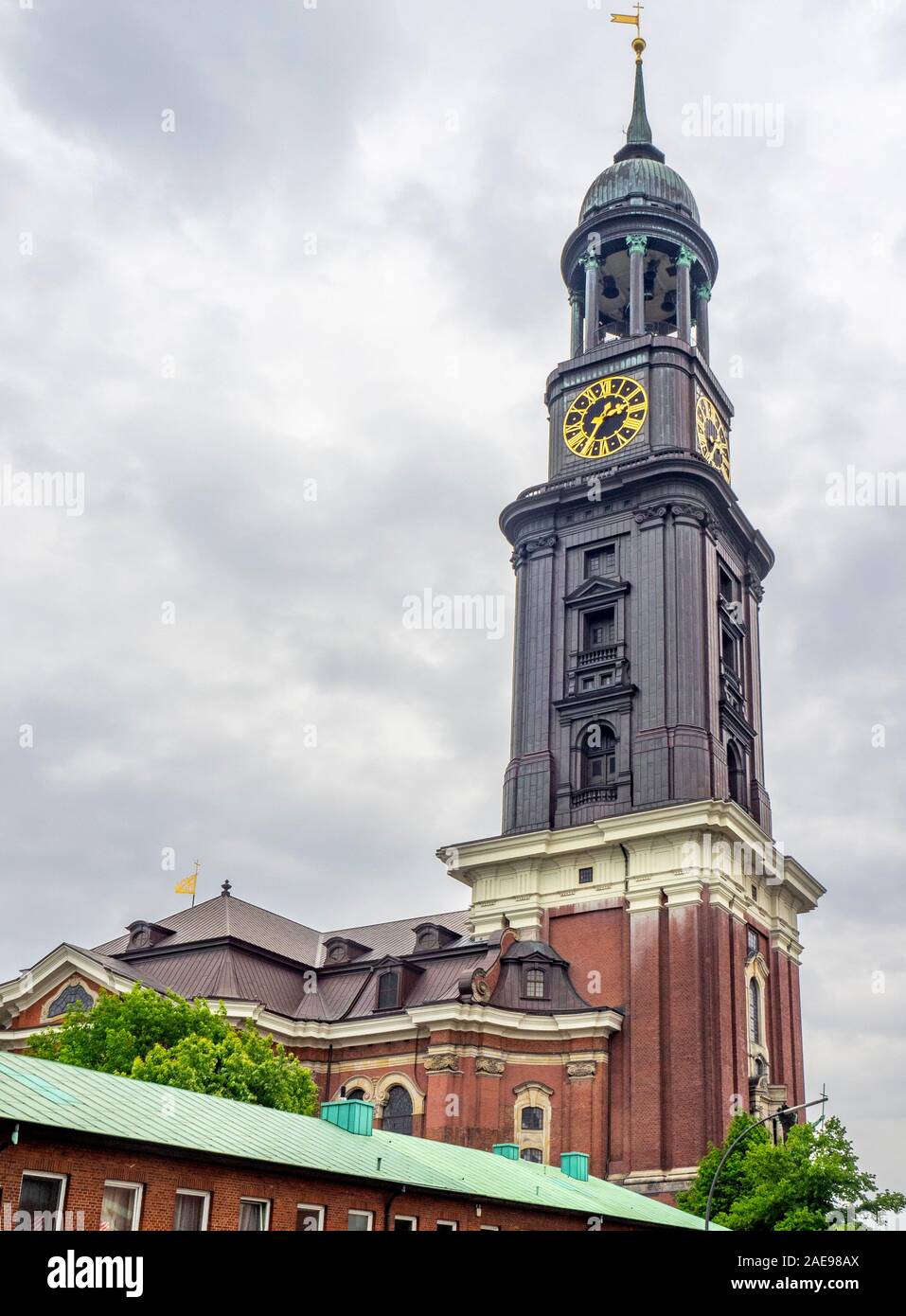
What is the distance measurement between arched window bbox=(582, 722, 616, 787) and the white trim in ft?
144

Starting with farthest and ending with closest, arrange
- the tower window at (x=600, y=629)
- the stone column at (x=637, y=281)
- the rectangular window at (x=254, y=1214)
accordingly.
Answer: the stone column at (x=637, y=281) → the tower window at (x=600, y=629) → the rectangular window at (x=254, y=1214)

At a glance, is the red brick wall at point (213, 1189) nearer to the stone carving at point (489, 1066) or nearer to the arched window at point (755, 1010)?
the stone carving at point (489, 1066)

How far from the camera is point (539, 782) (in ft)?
222

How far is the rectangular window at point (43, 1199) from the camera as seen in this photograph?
24.8m

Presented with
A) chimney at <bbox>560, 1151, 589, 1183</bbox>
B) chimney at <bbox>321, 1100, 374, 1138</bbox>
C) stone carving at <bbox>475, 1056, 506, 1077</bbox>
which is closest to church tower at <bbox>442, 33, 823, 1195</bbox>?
stone carving at <bbox>475, 1056, 506, 1077</bbox>

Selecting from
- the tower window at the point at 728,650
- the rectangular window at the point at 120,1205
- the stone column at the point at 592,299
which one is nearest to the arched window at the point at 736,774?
the tower window at the point at 728,650

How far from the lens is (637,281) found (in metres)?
78.1

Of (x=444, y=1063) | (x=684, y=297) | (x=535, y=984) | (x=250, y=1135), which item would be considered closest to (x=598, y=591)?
(x=684, y=297)

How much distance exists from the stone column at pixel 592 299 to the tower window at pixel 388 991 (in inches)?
1368

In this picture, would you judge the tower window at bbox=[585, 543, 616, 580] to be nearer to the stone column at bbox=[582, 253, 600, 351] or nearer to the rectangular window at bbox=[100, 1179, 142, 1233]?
the stone column at bbox=[582, 253, 600, 351]

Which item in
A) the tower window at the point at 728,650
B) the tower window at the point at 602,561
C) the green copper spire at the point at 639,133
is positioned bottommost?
the tower window at the point at 728,650

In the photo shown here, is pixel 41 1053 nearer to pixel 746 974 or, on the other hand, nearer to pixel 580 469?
pixel 746 974

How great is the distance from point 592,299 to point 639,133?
1604 centimetres
